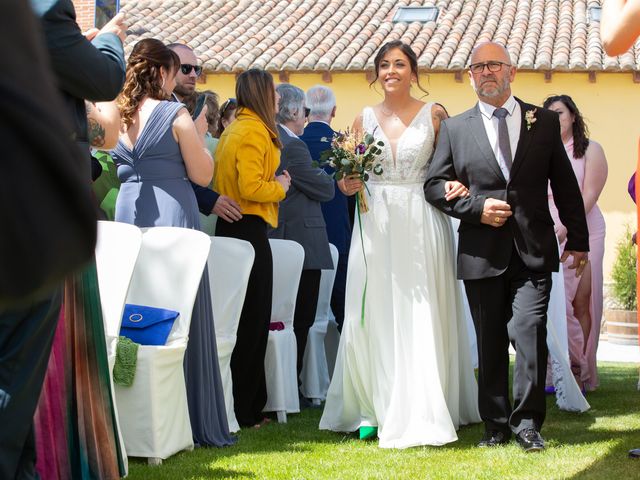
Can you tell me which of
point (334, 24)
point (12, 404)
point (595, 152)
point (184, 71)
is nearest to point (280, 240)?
point (184, 71)

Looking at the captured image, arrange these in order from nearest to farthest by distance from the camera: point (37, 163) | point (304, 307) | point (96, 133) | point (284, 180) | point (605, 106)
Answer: point (37, 163) → point (96, 133) → point (284, 180) → point (304, 307) → point (605, 106)

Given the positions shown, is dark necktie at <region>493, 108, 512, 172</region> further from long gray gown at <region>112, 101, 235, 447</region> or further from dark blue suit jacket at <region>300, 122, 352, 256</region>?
dark blue suit jacket at <region>300, 122, 352, 256</region>

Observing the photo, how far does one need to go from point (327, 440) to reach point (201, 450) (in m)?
0.90

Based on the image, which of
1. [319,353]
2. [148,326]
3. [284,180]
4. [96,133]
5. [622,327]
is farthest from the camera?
[622,327]

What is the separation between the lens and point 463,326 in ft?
23.2

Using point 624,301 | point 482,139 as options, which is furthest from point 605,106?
point 482,139

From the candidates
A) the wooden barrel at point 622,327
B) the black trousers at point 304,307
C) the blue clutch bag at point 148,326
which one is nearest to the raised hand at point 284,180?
the black trousers at point 304,307

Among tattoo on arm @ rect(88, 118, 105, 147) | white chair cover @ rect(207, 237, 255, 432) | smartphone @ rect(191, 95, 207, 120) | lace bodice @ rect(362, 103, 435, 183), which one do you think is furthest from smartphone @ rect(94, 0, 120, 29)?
lace bodice @ rect(362, 103, 435, 183)

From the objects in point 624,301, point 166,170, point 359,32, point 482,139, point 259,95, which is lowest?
point 624,301

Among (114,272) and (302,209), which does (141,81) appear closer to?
(114,272)

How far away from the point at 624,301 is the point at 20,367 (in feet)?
59.9

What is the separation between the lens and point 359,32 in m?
30.3

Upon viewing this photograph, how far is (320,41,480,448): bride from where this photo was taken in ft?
22.0

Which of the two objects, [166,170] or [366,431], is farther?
[366,431]
